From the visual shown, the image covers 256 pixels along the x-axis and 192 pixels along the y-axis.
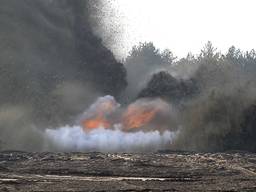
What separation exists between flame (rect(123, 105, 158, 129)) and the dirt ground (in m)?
14.2

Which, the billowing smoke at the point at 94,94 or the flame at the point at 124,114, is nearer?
the billowing smoke at the point at 94,94

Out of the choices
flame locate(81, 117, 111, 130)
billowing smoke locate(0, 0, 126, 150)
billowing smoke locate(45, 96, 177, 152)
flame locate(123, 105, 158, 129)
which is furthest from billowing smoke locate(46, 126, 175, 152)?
billowing smoke locate(0, 0, 126, 150)

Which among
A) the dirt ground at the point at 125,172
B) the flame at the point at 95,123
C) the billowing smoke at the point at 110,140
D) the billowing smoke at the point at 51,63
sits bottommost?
the dirt ground at the point at 125,172

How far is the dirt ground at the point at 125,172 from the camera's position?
3541 cm

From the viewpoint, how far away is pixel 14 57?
81.8m

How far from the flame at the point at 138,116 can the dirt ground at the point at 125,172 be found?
14.2 metres

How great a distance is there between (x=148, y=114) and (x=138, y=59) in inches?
1397

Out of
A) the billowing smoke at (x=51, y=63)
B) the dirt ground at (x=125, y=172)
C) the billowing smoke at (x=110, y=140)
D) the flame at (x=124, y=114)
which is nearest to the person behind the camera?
the dirt ground at (x=125, y=172)

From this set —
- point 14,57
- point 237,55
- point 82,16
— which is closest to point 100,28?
point 82,16

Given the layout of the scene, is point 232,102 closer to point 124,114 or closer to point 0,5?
point 124,114

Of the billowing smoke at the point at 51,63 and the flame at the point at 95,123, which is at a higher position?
the billowing smoke at the point at 51,63

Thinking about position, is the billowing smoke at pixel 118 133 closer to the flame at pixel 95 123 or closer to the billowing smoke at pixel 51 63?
the flame at pixel 95 123

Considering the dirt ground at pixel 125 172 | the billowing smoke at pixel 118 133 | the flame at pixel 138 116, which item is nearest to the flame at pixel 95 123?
the billowing smoke at pixel 118 133

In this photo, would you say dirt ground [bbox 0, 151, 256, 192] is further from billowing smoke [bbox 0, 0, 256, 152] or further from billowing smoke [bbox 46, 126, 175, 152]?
billowing smoke [bbox 0, 0, 256, 152]
